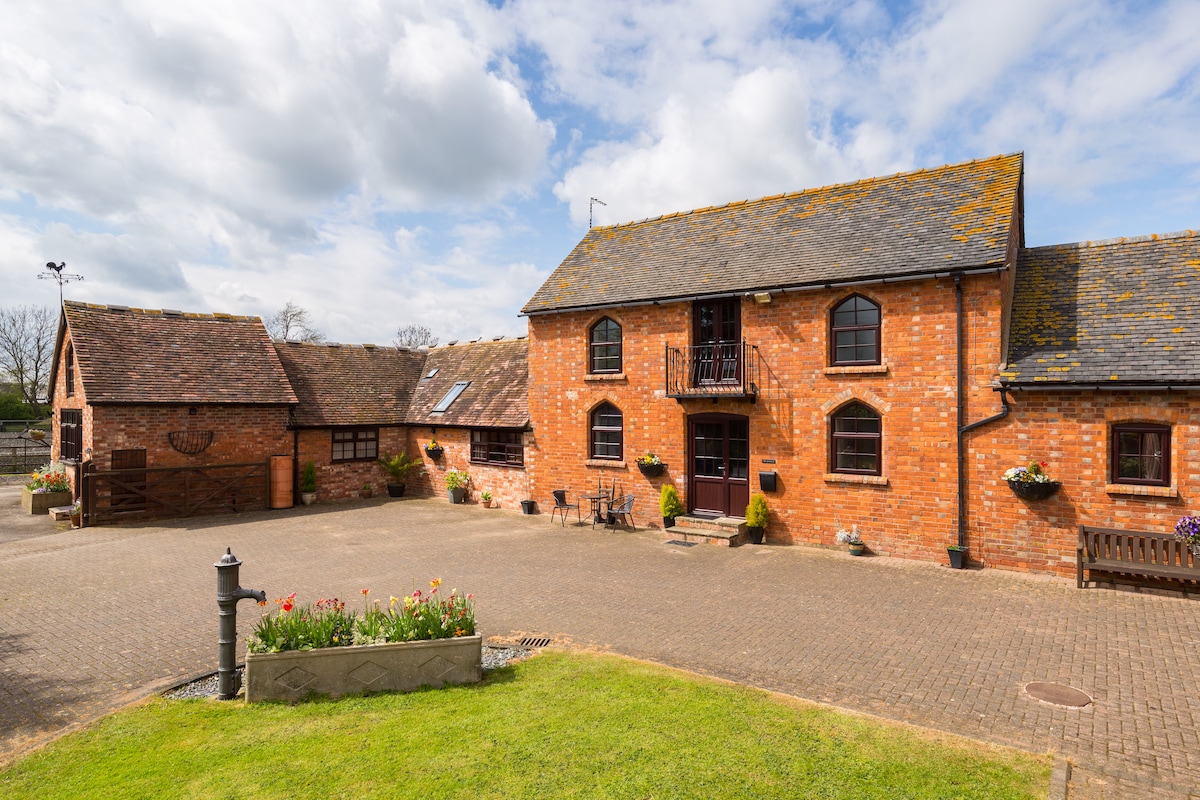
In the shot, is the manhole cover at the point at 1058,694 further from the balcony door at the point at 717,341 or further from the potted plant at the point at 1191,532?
the balcony door at the point at 717,341

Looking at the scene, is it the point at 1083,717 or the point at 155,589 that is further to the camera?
the point at 155,589

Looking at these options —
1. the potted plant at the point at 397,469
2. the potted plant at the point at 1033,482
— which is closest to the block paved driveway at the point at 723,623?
the potted plant at the point at 1033,482

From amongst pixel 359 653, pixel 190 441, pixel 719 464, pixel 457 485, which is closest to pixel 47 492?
pixel 190 441

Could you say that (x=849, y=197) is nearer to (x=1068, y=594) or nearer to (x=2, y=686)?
(x=1068, y=594)

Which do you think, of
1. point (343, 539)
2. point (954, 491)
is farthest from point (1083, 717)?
point (343, 539)

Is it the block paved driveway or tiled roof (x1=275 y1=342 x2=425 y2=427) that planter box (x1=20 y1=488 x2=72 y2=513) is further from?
tiled roof (x1=275 y1=342 x2=425 y2=427)

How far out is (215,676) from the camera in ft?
25.0

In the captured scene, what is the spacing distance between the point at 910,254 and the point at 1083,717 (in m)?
9.43

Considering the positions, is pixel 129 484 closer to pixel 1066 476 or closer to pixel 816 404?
pixel 816 404

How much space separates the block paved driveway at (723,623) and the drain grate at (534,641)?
32 centimetres

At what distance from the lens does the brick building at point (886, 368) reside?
11.6m

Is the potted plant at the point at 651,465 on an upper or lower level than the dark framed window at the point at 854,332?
lower

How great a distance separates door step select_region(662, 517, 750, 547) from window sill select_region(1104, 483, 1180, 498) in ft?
22.3

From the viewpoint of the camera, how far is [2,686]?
7.38 metres
